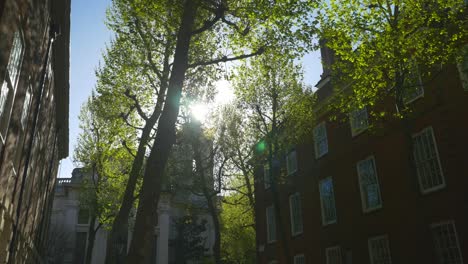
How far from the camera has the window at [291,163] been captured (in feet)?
83.5

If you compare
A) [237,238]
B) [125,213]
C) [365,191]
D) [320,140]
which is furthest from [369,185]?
[237,238]

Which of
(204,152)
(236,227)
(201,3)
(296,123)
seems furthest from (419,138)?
(236,227)

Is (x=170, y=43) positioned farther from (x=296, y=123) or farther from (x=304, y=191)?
(x=304, y=191)

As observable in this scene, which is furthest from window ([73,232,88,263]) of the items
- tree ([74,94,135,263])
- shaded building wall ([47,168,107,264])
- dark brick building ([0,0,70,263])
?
dark brick building ([0,0,70,263])

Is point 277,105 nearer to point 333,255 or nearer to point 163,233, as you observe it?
point 333,255

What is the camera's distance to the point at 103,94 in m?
17.2

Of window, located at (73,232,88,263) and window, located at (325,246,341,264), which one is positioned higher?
window, located at (73,232,88,263)

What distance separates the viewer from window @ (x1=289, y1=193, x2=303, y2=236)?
2367cm

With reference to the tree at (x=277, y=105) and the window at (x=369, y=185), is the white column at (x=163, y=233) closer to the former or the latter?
the tree at (x=277, y=105)

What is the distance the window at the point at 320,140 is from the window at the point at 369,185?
341 centimetres

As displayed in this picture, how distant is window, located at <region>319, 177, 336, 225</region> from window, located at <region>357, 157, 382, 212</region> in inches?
99.6

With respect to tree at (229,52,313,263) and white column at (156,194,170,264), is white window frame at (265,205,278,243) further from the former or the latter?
white column at (156,194,170,264)

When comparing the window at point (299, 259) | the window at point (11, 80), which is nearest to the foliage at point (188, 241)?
the window at point (299, 259)

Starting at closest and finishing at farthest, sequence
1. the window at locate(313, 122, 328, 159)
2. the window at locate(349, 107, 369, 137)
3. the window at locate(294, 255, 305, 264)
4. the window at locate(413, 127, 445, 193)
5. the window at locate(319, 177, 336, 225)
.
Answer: the window at locate(413, 127, 445, 193)
the window at locate(349, 107, 369, 137)
the window at locate(319, 177, 336, 225)
the window at locate(313, 122, 328, 159)
the window at locate(294, 255, 305, 264)
